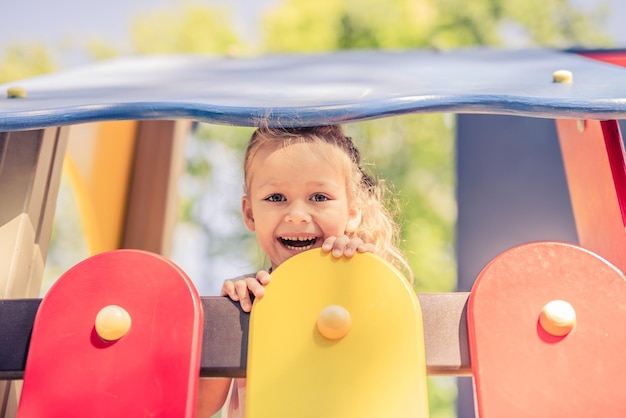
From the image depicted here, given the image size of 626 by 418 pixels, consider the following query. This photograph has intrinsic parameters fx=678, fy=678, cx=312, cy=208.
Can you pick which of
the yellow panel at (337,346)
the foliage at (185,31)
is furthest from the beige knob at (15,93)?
the foliage at (185,31)

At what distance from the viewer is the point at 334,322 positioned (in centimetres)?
94

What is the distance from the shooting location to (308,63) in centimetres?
220

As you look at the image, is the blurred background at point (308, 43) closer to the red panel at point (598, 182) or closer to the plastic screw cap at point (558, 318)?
the red panel at point (598, 182)

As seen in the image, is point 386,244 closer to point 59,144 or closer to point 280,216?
point 280,216

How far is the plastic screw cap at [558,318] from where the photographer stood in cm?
93

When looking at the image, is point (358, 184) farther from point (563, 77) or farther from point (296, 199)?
point (563, 77)

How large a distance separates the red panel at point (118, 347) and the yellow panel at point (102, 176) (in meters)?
1.25

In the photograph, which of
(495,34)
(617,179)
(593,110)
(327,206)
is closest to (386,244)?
(327,206)

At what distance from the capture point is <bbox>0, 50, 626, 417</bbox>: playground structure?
94 cm

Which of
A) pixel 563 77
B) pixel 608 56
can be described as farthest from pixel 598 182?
pixel 608 56

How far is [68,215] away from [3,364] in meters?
6.28

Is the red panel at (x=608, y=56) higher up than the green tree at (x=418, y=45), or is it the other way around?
the green tree at (x=418, y=45)

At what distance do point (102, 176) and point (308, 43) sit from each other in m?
6.07

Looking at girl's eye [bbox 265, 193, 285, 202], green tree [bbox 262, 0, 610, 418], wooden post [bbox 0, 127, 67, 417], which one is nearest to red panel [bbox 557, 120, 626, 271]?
girl's eye [bbox 265, 193, 285, 202]
